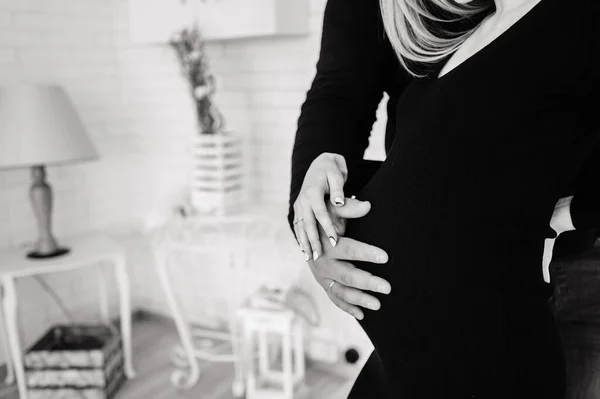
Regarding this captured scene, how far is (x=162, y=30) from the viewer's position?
2.18 meters

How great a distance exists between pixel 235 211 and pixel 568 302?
1.42m

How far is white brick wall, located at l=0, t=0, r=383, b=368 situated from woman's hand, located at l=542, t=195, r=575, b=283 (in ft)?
4.13

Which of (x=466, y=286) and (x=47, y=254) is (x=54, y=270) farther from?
(x=466, y=286)

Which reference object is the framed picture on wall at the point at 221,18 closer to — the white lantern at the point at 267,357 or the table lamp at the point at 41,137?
the table lamp at the point at 41,137

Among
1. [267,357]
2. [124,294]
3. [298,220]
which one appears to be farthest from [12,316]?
[298,220]

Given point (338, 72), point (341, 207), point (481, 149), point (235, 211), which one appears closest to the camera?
point (481, 149)

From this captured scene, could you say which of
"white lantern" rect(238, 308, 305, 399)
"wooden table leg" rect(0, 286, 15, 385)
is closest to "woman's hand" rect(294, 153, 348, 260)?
"white lantern" rect(238, 308, 305, 399)

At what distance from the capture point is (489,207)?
64 cm

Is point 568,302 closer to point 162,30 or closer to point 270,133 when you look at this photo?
point 270,133

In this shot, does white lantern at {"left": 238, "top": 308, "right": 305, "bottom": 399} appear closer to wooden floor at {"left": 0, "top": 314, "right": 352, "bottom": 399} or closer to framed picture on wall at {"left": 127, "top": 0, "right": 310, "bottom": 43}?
wooden floor at {"left": 0, "top": 314, "right": 352, "bottom": 399}

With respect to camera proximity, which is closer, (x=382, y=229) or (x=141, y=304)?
(x=382, y=229)

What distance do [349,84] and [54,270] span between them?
5.02ft

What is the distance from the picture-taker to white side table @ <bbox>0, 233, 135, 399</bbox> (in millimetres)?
1942

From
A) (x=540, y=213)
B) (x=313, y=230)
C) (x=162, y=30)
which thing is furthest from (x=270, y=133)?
(x=540, y=213)
